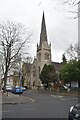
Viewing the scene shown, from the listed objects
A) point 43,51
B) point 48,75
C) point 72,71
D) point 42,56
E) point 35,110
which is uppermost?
point 43,51

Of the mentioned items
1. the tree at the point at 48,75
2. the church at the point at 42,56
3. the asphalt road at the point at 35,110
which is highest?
the church at the point at 42,56

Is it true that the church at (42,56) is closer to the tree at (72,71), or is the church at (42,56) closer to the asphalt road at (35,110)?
the tree at (72,71)

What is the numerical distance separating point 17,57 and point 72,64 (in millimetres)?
19330

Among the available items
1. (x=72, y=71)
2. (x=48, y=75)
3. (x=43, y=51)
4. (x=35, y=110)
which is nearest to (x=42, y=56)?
(x=43, y=51)

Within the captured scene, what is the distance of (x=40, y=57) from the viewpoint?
11675 centimetres

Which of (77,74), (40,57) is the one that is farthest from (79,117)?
(40,57)

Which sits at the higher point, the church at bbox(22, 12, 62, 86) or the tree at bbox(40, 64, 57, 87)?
the church at bbox(22, 12, 62, 86)

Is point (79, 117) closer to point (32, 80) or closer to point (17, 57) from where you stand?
point (17, 57)

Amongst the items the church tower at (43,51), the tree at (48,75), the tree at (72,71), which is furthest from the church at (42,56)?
the tree at (72,71)

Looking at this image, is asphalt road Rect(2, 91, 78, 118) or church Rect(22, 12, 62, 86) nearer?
asphalt road Rect(2, 91, 78, 118)

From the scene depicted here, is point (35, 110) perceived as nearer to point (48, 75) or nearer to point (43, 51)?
point (48, 75)

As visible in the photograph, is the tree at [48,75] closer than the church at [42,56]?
Yes

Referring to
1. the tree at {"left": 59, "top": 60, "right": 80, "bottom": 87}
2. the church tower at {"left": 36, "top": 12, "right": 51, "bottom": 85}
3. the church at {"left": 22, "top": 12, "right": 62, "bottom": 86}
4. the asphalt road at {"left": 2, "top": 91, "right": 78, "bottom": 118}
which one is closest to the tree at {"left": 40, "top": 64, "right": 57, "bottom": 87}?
the tree at {"left": 59, "top": 60, "right": 80, "bottom": 87}

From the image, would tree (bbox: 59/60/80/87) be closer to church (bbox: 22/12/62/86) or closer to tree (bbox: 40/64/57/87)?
tree (bbox: 40/64/57/87)
